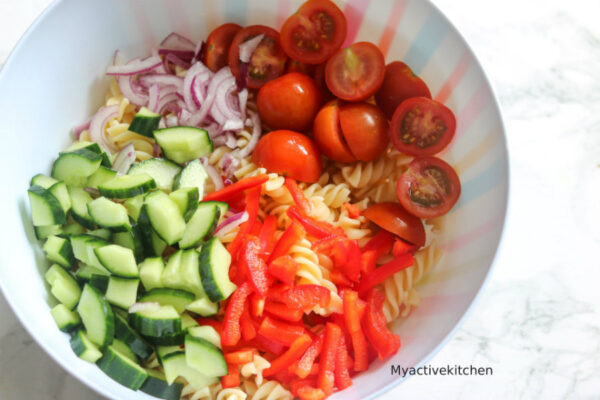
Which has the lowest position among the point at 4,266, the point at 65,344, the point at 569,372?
the point at 569,372

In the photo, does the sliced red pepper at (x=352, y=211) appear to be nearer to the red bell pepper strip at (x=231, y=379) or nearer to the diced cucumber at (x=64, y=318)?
the red bell pepper strip at (x=231, y=379)

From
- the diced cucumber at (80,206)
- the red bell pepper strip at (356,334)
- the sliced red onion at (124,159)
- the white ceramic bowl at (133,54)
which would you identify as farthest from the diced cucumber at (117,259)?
the red bell pepper strip at (356,334)

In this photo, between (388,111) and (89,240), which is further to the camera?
(388,111)

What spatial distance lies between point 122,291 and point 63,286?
28 cm

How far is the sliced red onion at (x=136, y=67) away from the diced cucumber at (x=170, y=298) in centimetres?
128

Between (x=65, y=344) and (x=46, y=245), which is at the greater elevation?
(x=46, y=245)

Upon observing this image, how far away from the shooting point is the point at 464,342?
3.09 m

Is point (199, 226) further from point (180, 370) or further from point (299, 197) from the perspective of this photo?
point (180, 370)

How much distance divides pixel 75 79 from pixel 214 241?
Answer: 3.98 ft

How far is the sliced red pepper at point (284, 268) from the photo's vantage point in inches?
102

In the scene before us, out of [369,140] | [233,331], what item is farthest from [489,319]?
[233,331]

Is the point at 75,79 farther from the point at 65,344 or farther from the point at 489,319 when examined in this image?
the point at 489,319

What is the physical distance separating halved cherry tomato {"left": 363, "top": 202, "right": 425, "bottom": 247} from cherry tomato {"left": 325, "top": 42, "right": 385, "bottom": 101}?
612 millimetres

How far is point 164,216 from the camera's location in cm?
249
